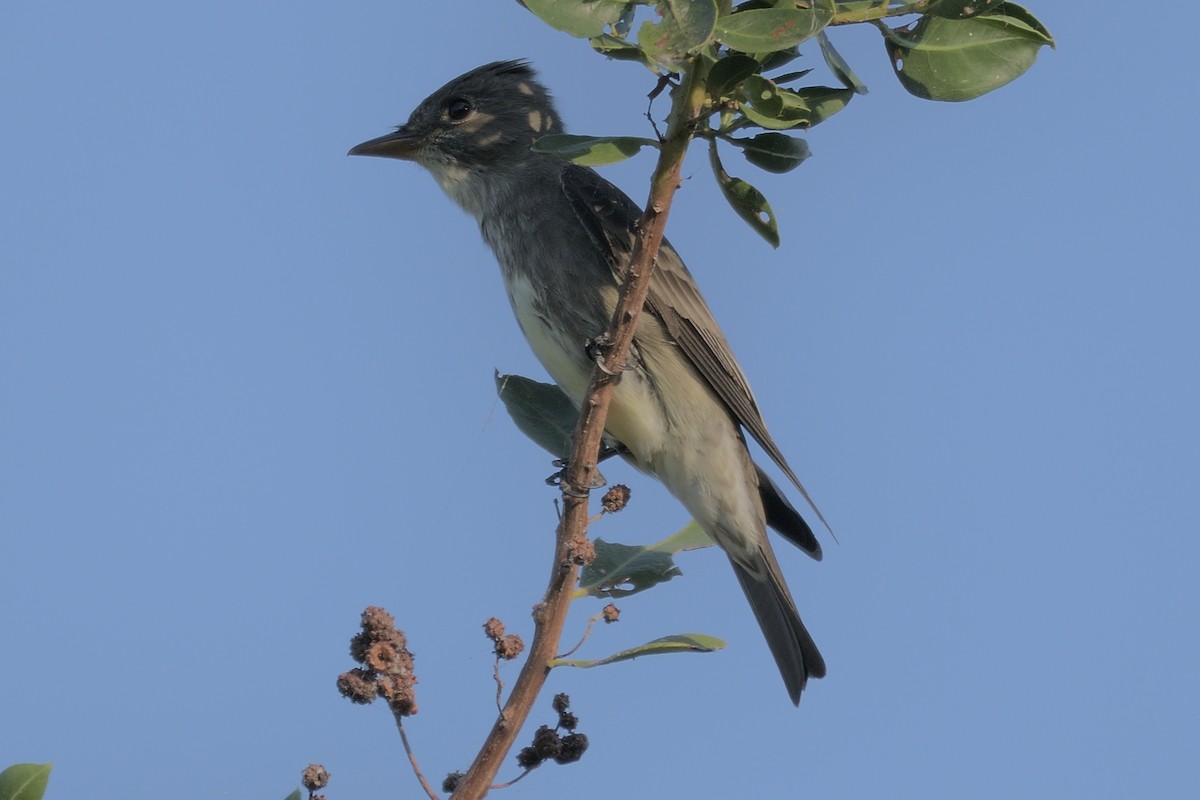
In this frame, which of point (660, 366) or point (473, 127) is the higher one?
point (473, 127)

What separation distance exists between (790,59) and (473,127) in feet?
11.3

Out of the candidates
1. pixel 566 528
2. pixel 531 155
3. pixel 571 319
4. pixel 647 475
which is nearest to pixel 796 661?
pixel 647 475

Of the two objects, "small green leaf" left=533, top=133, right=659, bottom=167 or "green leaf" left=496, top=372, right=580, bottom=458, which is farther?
"green leaf" left=496, top=372, right=580, bottom=458

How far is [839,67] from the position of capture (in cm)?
300

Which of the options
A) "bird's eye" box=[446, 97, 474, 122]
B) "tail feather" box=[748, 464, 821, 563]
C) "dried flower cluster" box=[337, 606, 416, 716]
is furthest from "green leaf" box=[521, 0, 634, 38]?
"bird's eye" box=[446, 97, 474, 122]

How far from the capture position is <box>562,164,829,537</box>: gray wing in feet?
17.0

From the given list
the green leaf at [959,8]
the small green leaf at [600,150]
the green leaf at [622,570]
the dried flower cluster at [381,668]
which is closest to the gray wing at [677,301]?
the green leaf at [622,570]

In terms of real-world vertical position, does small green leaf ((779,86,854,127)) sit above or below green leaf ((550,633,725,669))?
above

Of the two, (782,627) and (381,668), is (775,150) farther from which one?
(782,627)

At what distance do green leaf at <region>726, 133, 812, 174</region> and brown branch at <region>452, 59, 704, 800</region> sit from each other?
0.25 meters

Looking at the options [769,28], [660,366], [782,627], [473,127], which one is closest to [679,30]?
[769,28]

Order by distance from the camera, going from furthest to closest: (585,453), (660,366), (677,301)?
(677,301) < (660,366) < (585,453)

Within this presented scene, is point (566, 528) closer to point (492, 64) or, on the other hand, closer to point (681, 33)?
point (681, 33)

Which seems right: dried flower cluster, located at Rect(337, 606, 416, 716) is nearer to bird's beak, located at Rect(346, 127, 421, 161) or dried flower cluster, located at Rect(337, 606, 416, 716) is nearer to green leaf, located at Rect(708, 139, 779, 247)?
green leaf, located at Rect(708, 139, 779, 247)
